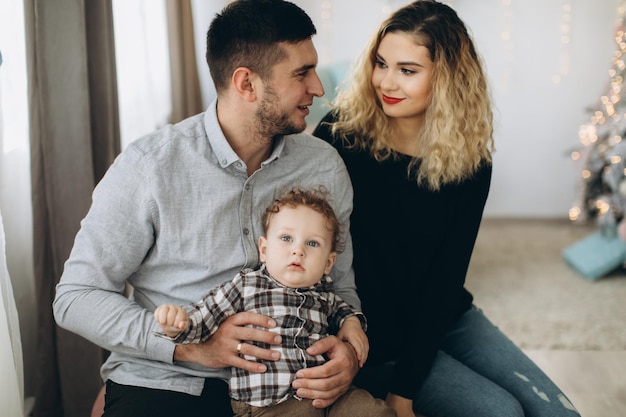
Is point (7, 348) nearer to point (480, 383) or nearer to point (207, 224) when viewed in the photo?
point (207, 224)

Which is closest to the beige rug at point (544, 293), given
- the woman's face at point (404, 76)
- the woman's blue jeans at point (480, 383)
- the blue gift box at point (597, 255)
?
the blue gift box at point (597, 255)

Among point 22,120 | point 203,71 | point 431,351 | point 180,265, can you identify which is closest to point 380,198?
point 431,351

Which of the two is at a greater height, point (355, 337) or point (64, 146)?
point (64, 146)

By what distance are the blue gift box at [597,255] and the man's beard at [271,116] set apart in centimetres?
284

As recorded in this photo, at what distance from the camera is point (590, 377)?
9.09 feet

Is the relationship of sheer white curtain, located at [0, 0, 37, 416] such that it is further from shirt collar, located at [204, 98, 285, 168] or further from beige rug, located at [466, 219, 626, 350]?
beige rug, located at [466, 219, 626, 350]

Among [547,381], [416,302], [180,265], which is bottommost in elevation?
[547,381]

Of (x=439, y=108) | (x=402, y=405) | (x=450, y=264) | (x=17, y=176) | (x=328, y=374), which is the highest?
(x=439, y=108)

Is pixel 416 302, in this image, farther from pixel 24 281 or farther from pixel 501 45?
pixel 501 45

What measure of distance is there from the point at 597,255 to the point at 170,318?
325 cm

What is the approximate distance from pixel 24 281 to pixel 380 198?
1.04 metres

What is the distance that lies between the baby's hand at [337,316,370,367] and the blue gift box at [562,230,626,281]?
2.71 metres

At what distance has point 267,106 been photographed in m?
1.55

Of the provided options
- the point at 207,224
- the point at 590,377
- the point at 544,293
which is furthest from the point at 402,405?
the point at 544,293
